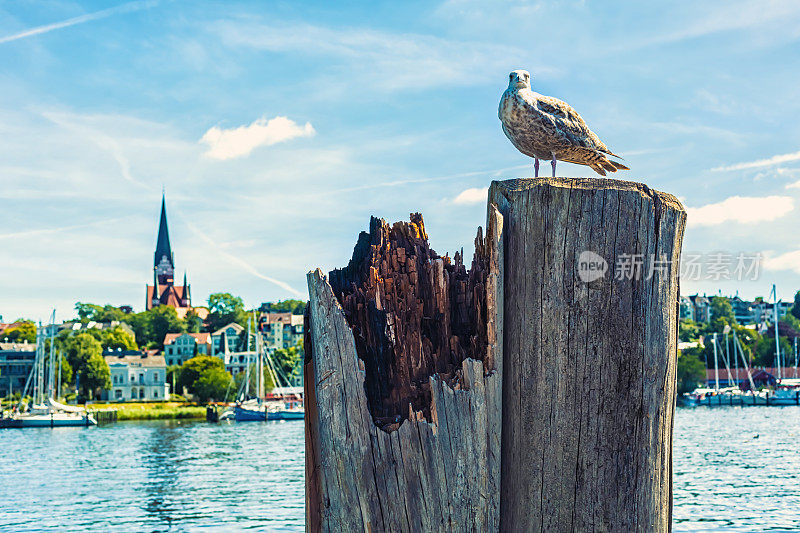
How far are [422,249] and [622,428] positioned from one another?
947mm

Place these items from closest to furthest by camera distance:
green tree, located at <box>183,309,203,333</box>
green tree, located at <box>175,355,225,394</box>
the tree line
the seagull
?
1. the seagull
2. green tree, located at <box>175,355,225,394</box>
3. the tree line
4. green tree, located at <box>183,309,203,333</box>

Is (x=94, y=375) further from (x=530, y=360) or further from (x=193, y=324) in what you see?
(x=530, y=360)

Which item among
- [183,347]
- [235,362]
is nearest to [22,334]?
[183,347]

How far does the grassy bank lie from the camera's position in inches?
3856

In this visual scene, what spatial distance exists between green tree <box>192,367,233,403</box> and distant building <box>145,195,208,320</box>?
248 ft

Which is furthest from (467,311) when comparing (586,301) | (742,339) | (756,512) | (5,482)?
(742,339)

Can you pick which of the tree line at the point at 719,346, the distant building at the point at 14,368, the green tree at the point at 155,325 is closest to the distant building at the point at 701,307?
the tree line at the point at 719,346

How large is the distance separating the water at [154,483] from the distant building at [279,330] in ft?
245

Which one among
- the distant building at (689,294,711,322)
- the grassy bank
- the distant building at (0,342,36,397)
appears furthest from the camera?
the distant building at (689,294,711,322)

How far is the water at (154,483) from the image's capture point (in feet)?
78.6

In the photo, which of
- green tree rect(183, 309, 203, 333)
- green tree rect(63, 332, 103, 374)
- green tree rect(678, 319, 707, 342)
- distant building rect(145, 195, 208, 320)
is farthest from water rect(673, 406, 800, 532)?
distant building rect(145, 195, 208, 320)

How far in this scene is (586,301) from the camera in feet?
9.48

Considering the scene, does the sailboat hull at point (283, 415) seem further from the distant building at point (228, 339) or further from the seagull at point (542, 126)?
the seagull at point (542, 126)

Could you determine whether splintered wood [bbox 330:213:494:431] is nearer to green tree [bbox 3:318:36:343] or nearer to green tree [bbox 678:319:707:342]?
green tree [bbox 678:319:707:342]
